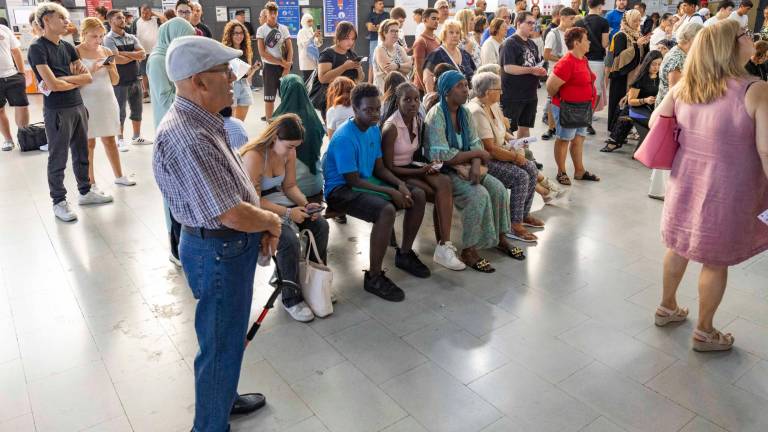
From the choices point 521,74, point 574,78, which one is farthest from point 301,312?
point 521,74

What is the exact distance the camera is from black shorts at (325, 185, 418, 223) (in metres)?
3.67

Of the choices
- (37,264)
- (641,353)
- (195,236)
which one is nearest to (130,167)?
(37,264)

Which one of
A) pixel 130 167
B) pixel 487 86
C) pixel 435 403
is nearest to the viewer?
pixel 435 403

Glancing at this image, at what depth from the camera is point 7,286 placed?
148 inches

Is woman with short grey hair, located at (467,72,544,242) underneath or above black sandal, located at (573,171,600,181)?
above

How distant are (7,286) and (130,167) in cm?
278

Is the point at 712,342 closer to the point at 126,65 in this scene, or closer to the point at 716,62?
the point at 716,62

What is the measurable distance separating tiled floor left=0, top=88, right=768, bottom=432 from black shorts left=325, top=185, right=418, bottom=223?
1.49ft

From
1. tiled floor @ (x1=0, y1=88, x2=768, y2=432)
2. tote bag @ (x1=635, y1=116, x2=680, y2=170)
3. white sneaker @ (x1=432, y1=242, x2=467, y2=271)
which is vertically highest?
tote bag @ (x1=635, y1=116, x2=680, y2=170)

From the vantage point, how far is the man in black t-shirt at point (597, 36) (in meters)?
7.48

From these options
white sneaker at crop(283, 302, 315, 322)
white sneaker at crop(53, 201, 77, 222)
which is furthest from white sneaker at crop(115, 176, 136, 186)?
white sneaker at crop(283, 302, 315, 322)

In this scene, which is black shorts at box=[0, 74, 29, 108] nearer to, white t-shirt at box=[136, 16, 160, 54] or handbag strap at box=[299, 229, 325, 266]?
white t-shirt at box=[136, 16, 160, 54]

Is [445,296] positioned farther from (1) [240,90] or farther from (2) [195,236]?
(1) [240,90]

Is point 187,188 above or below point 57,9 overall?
below
